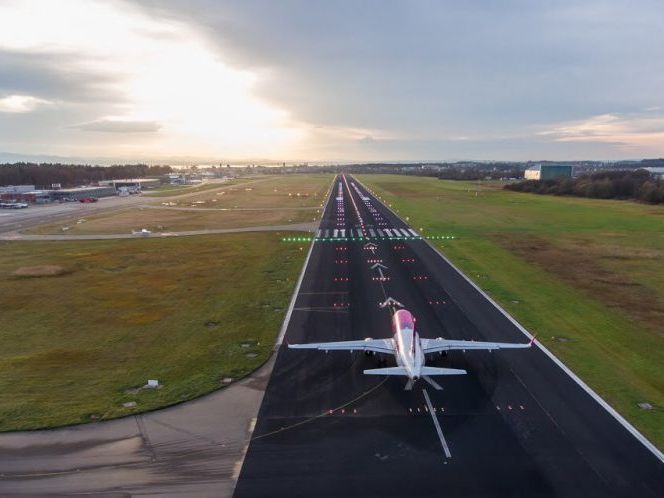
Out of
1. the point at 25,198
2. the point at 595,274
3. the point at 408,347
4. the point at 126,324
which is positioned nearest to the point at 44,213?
the point at 25,198

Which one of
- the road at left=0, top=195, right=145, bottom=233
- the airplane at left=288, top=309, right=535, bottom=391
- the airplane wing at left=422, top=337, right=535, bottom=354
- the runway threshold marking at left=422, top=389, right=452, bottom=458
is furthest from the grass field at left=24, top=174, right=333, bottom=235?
the runway threshold marking at left=422, top=389, right=452, bottom=458

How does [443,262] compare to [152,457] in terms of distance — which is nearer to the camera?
[152,457]

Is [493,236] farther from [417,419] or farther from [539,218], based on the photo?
[417,419]

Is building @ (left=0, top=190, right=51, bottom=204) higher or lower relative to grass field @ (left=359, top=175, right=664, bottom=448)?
higher

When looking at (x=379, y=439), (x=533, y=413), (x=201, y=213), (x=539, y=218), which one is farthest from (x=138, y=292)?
(x=539, y=218)

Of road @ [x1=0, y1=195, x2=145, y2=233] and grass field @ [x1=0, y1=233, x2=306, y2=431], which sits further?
road @ [x1=0, y1=195, x2=145, y2=233]

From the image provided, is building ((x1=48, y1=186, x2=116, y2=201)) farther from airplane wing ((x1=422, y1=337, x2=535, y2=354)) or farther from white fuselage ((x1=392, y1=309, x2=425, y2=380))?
airplane wing ((x1=422, y1=337, x2=535, y2=354))
